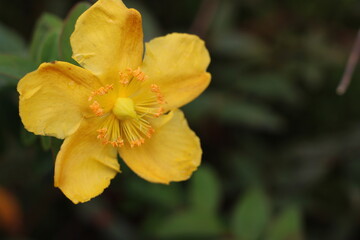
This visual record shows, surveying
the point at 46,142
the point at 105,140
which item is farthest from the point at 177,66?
the point at 46,142

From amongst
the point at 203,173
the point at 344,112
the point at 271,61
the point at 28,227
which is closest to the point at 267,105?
the point at 271,61

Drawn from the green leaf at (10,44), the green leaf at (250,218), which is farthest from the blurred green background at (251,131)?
the green leaf at (10,44)

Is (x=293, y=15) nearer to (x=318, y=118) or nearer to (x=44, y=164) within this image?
(x=318, y=118)

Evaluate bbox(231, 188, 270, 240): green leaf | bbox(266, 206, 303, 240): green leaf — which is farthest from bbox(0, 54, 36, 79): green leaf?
bbox(266, 206, 303, 240): green leaf

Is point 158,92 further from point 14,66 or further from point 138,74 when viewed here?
point 14,66

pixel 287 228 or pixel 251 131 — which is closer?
pixel 287 228
